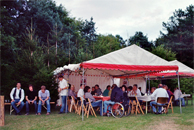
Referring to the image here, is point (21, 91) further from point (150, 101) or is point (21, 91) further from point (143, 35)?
point (143, 35)

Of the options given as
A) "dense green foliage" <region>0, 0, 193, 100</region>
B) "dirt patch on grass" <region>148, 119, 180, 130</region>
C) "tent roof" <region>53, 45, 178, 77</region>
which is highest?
"dense green foliage" <region>0, 0, 193, 100</region>

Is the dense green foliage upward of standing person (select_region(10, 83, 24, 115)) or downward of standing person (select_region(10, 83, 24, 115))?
upward

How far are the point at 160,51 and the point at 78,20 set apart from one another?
56.9 feet

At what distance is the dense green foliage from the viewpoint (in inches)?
382

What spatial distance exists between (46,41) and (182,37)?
19.3 meters

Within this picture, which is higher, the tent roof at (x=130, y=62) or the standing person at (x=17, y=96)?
the tent roof at (x=130, y=62)

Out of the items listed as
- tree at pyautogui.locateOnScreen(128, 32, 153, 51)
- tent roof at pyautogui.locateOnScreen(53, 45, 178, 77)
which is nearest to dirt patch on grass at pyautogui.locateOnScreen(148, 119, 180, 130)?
tent roof at pyautogui.locateOnScreen(53, 45, 178, 77)

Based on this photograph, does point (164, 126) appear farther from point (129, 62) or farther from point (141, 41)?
point (141, 41)

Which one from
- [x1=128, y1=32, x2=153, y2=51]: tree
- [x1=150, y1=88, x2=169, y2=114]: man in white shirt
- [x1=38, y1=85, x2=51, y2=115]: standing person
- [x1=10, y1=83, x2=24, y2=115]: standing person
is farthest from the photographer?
[x1=128, y1=32, x2=153, y2=51]: tree

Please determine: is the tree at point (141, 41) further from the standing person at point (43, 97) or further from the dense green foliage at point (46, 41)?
the standing person at point (43, 97)

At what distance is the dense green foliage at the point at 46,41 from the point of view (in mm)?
9711

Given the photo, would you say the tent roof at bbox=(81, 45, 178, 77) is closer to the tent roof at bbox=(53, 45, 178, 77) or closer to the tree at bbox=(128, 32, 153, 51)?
the tent roof at bbox=(53, 45, 178, 77)

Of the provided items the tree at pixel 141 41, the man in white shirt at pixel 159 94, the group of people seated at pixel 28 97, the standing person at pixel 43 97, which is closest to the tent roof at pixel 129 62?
the man in white shirt at pixel 159 94

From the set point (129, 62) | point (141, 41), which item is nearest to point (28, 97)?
point (129, 62)
